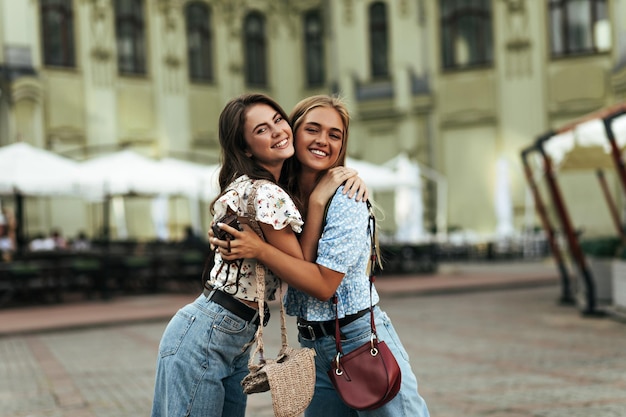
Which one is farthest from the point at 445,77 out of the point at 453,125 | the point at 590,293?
the point at 590,293

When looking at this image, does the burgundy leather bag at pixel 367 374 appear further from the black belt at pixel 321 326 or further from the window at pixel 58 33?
the window at pixel 58 33

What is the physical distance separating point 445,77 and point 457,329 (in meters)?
18.8

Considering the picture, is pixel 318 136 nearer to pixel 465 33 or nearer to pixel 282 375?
pixel 282 375

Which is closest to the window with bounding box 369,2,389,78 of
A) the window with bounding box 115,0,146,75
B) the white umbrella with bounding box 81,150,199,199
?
the window with bounding box 115,0,146,75

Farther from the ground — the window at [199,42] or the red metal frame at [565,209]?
the window at [199,42]

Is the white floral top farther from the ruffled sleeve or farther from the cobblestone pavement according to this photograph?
the cobblestone pavement

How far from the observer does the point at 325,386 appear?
336 cm

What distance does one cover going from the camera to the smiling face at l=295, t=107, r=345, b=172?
3.27 meters

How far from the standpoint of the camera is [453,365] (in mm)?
8797

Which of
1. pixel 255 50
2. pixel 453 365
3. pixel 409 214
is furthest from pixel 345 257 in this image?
pixel 255 50

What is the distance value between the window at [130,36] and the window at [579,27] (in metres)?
12.6

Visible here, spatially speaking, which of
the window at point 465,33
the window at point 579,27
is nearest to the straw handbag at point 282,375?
the window at point 579,27

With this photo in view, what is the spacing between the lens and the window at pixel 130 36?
28.2m

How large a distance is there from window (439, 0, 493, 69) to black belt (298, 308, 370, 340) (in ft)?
87.3
